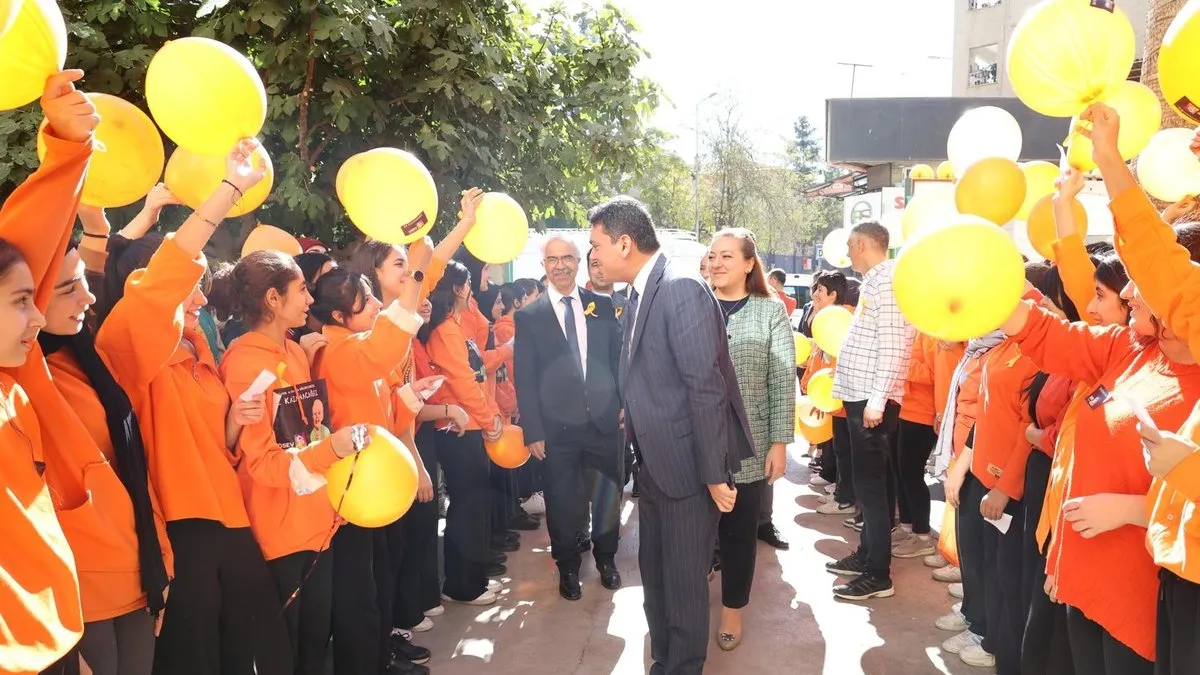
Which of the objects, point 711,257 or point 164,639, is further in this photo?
point 711,257

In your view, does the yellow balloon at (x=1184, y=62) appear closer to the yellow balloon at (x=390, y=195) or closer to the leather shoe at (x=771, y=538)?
the yellow balloon at (x=390, y=195)

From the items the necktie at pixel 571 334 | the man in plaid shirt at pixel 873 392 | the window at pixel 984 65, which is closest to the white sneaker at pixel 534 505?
the necktie at pixel 571 334

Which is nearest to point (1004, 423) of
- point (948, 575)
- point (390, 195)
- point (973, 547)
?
point (973, 547)

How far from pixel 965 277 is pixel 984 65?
27977 mm

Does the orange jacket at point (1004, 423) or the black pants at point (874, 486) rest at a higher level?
the orange jacket at point (1004, 423)

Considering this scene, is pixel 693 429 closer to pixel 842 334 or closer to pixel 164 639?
pixel 164 639

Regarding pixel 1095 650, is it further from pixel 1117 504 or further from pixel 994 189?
→ pixel 994 189

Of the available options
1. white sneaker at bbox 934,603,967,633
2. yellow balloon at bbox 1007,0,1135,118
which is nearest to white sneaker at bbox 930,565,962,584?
white sneaker at bbox 934,603,967,633

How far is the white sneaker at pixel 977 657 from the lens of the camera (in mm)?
A: 3646

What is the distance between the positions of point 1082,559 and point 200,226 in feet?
8.95

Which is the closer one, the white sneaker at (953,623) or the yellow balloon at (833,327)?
the white sneaker at (953,623)

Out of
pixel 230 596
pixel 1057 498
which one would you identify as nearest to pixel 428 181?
pixel 230 596

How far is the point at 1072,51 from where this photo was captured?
95.3 inches

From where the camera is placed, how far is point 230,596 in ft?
8.29
